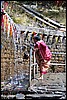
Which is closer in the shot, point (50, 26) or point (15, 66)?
point (15, 66)

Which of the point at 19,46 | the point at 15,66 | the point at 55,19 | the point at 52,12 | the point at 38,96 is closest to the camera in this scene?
the point at 38,96

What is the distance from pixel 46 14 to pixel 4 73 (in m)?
10.3

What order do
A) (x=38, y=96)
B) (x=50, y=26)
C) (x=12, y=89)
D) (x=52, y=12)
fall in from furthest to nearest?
(x=52, y=12) → (x=50, y=26) → (x=12, y=89) → (x=38, y=96)

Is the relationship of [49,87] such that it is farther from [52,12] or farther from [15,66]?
[52,12]

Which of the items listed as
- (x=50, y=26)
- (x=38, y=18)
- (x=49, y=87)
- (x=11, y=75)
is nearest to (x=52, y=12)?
(x=38, y=18)

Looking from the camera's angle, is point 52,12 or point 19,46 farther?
point 52,12

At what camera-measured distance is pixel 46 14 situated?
17.3 metres

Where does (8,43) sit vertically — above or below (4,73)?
above

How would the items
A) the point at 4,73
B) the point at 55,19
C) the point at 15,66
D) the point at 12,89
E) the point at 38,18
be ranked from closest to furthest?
the point at 12,89 → the point at 4,73 → the point at 15,66 → the point at 38,18 → the point at 55,19

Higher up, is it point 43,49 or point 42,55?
point 43,49

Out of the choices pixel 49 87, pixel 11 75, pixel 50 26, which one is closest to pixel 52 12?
pixel 50 26

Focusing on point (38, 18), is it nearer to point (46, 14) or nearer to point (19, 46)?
point (46, 14)

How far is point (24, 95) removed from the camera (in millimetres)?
5211

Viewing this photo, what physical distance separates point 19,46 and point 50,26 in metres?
5.68
